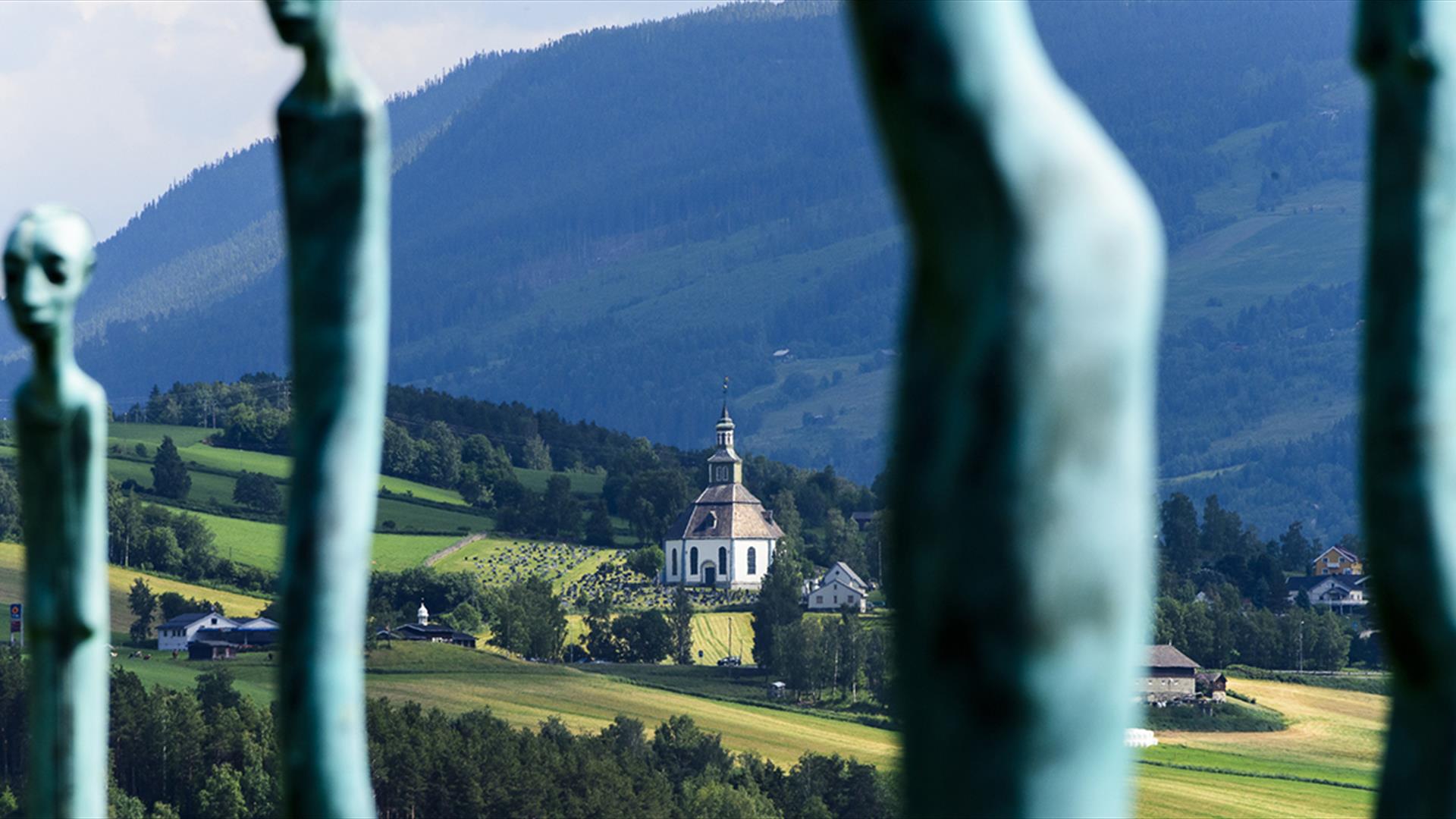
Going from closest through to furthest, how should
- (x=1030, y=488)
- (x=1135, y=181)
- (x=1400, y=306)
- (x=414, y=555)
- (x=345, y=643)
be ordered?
(x=1030, y=488), (x=1135, y=181), (x=1400, y=306), (x=345, y=643), (x=414, y=555)

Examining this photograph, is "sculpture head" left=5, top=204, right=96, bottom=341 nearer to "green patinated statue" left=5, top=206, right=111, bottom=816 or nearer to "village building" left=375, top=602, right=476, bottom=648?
"green patinated statue" left=5, top=206, right=111, bottom=816

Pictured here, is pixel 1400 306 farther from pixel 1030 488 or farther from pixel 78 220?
pixel 78 220

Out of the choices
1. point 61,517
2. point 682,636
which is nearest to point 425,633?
point 682,636

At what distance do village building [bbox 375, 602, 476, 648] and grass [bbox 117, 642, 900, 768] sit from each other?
6.39 feet

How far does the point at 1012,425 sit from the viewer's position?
7.08 feet

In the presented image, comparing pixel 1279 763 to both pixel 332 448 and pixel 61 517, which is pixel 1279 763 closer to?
pixel 61 517

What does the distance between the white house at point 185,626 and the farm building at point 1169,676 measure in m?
57.3

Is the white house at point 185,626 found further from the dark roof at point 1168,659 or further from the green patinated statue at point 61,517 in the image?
the green patinated statue at point 61,517

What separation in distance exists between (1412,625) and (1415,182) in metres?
0.61

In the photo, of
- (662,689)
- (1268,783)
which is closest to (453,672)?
(662,689)

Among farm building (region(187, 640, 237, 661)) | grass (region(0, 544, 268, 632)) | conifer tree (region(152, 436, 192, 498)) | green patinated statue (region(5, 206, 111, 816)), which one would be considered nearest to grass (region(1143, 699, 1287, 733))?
farm building (region(187, 640, 237, 661))

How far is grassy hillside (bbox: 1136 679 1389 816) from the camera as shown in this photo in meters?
122

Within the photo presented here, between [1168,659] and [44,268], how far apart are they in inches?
6520

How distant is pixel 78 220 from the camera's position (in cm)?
622
